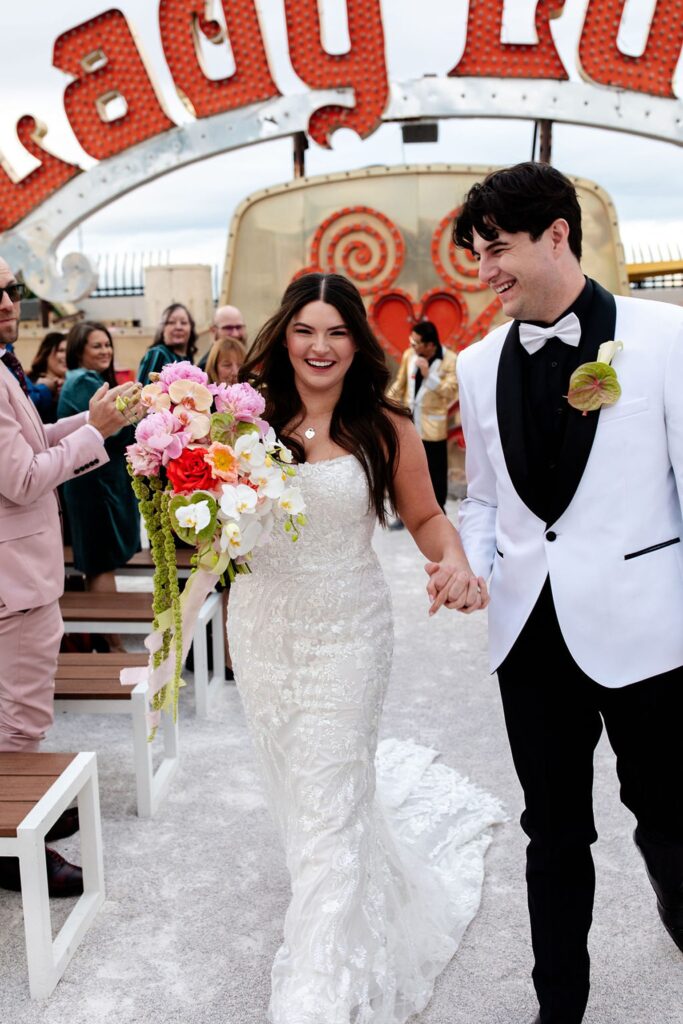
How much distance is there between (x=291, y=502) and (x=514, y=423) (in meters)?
0.60

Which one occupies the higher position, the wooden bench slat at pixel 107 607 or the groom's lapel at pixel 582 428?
the groom's lapel at pixel 582 428

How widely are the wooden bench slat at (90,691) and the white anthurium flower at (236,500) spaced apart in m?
1.81

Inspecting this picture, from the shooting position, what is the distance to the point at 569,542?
7.47 ft

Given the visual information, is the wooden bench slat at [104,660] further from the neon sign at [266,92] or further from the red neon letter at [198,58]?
the red neon letter at [198,58]

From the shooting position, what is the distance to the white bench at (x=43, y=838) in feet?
8.96

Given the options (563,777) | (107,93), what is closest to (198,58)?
(107,93)

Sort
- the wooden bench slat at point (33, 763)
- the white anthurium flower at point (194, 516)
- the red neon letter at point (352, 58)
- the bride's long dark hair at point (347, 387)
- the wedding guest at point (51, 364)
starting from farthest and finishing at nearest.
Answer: the red neon letter at point (352, 58) → the wedding guest at point (51, 364) → the wooden bench slat at point (33, 763) → the bride's long dark hair at point (347, 387) → the white anthurium flower at point (194, 516)

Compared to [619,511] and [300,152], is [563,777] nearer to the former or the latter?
[619,511]

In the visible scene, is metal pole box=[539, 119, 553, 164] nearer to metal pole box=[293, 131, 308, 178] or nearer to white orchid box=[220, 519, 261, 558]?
metal pole box=[293, 131, 308, 178]

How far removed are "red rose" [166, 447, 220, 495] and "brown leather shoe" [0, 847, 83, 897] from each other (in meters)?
1.70

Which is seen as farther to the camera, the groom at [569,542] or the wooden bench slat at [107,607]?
the wooden bench slat at [107,607]

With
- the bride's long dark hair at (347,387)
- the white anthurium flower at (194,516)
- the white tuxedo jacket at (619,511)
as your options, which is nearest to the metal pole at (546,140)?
the bride's long dark hair at (347,387)

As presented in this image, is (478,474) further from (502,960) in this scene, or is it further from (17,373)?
(17,373)

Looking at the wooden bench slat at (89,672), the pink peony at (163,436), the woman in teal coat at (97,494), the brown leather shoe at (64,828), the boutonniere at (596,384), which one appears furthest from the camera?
the woman in teal coat at (97,494)
